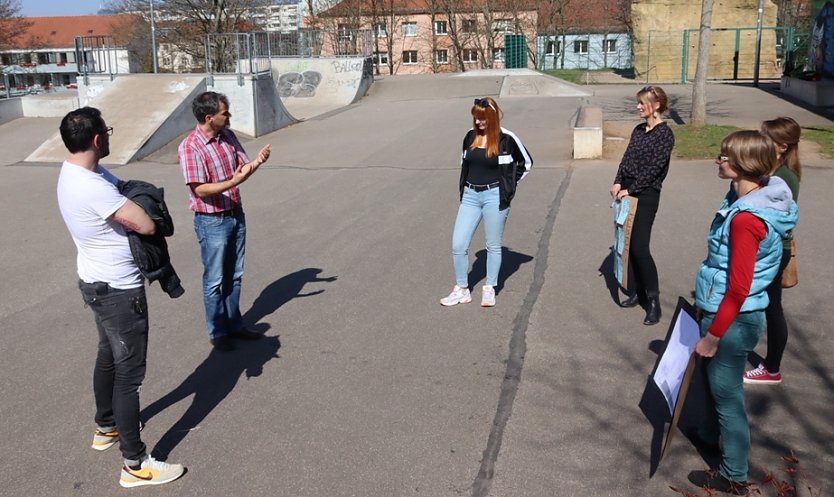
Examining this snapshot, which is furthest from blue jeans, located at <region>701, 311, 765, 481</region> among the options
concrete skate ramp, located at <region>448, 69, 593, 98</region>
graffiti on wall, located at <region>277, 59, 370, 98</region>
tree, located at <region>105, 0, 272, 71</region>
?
tree, located at <region>105, 0, 272, 71</region>

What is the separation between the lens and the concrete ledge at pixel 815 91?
20844 millimetres

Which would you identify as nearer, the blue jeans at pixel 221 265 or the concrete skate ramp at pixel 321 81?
the blue jeans at pixel 221 265

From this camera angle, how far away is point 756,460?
3.93 m

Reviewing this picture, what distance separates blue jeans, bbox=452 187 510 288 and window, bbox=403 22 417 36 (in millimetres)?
65592

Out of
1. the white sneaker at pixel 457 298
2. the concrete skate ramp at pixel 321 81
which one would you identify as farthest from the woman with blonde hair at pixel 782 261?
the concrete skate ramp at pixel 321 81

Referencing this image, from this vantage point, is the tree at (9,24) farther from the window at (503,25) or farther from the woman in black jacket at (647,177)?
the woman in black jacket at (647,177)

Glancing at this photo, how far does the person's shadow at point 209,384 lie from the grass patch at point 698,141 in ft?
30.9

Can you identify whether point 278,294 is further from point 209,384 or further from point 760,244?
point 760,244

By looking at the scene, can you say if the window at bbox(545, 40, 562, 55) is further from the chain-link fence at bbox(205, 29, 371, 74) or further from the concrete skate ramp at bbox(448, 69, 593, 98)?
the concrete skate ramp at bbox(448, 69, 593, 98)

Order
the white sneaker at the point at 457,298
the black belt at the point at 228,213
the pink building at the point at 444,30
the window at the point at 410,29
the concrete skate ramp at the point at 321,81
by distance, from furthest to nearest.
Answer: the window at the point at 410,29 < the pink building at the point at 444,30 < the concrete skate ramp at the point at 321,81 < the white sneaker at the point at 457,298 < the black belt at the point at 228,213

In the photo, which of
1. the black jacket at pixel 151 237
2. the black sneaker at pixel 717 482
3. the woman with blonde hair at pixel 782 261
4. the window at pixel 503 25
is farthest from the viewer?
the window at pixel 503 25

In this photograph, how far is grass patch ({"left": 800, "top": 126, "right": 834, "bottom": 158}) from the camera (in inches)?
539

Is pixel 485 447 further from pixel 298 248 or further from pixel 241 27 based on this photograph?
pixel 241 27

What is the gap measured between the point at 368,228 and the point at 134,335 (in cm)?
566
